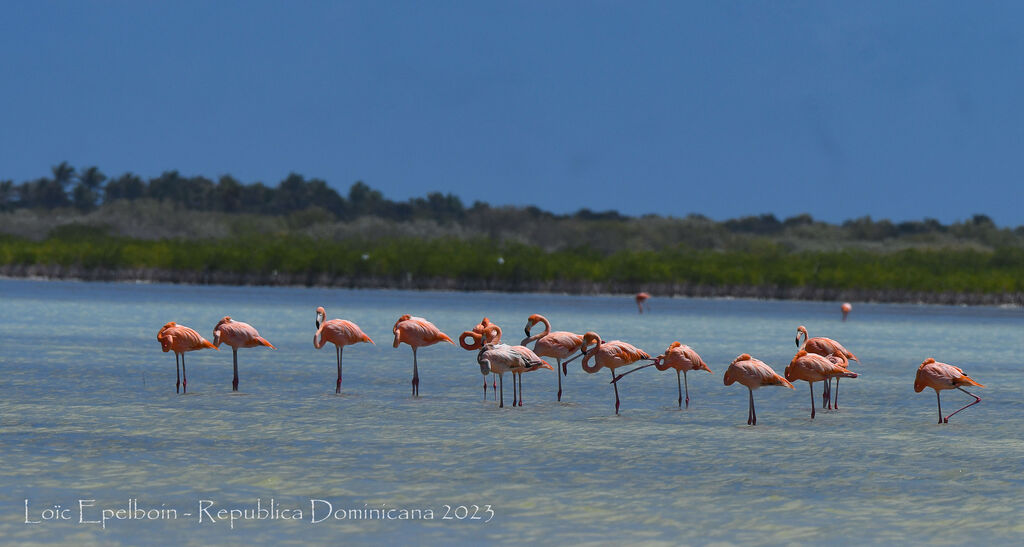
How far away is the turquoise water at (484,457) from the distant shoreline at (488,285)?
50181 millimetres

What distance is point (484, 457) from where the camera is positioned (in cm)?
1193

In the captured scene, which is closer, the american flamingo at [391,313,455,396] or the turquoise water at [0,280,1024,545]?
the turquoise water at [0,280,1024,545]

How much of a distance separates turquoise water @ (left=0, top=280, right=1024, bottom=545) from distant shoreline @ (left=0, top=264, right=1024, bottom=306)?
50.2 meters

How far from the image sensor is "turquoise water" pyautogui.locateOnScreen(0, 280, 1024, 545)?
9.02 m

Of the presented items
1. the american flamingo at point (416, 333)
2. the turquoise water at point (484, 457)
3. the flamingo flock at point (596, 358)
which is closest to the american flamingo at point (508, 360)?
the flamingo flock at point (596, 358)

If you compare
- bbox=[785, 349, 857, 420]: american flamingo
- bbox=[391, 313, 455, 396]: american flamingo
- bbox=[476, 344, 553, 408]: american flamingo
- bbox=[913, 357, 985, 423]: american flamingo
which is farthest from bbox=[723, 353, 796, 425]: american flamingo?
bbox=[391, 313, 455, 396]: american flamingo

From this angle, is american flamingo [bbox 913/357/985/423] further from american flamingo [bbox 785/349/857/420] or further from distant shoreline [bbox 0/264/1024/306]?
distant shoreline [bbox 0/264/1024/306]

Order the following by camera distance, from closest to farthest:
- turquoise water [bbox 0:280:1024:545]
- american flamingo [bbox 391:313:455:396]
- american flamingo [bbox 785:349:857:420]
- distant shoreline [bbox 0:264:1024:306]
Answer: turquoise water [bbox 0:280:1024:545] → american flamingo [bbox 785:349:857:420] → american flamingo [bbox 391:313:455:396] → distant shoreline [bbox 0:264:1024:306]

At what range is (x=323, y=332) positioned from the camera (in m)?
17.7

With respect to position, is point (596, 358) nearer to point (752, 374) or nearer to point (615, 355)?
point (615, 355)

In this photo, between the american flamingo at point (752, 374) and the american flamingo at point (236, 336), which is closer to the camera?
the american flamingo at point (752, 374)

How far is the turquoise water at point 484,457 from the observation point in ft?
29.6

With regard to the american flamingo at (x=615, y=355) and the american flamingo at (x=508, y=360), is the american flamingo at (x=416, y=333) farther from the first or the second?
the american flamingo at (x=615, y=355)

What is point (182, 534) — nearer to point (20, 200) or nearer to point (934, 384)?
point (934, 384)
